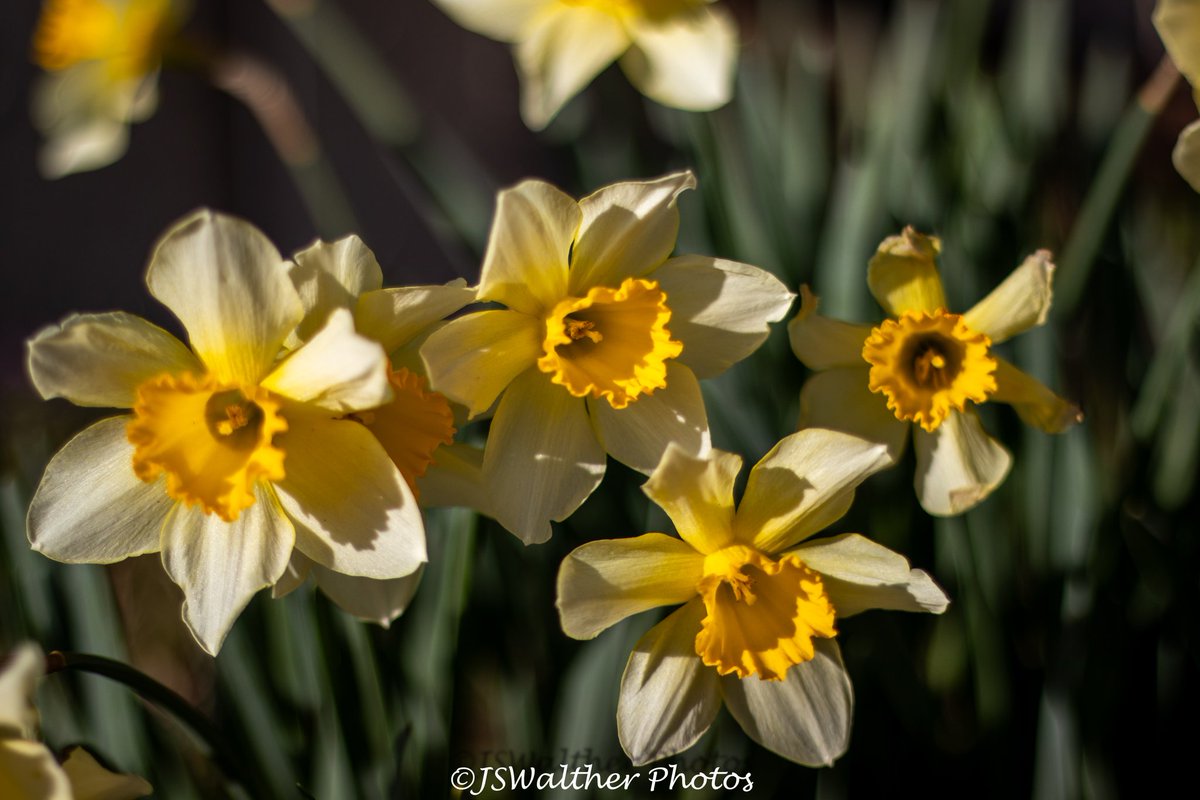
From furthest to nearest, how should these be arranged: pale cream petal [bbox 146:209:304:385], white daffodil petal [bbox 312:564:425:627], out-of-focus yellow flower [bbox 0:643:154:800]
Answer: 1. white daffodil petal [bbox 312:564:425:627]
2. pale cream petal [bbox 146:209:304:385]
3. out-of-focus yellow flower [bbox 0:643:154:800]

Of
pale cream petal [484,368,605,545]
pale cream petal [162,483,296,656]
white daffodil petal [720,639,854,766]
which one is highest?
pale cream petal [484,368,605,545]

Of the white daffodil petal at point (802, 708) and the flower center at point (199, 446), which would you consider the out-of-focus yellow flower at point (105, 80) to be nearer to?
the flower center at point (199, 446)

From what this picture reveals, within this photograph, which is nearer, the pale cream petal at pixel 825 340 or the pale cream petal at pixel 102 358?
the pale cream petal at pixel 102 358

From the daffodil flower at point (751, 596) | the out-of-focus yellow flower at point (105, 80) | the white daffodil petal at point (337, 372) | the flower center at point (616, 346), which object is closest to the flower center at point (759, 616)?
the daffodil flower at point (751, 596)

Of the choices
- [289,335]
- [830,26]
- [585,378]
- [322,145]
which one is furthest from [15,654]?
[322,145]

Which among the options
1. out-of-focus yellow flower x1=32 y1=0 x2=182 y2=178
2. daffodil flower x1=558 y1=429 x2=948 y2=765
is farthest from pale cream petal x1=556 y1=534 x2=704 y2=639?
out-of-focus yellow flower x1=32 y1=0 x2=182 y2=178

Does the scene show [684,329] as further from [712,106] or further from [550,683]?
[550,683]

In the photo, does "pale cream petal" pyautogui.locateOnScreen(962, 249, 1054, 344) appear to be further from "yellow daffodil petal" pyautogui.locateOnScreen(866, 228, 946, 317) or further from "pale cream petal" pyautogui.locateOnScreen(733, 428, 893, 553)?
"pale cream petal" pyautogui.locateOnScreen(733, 428, 893, 553)
